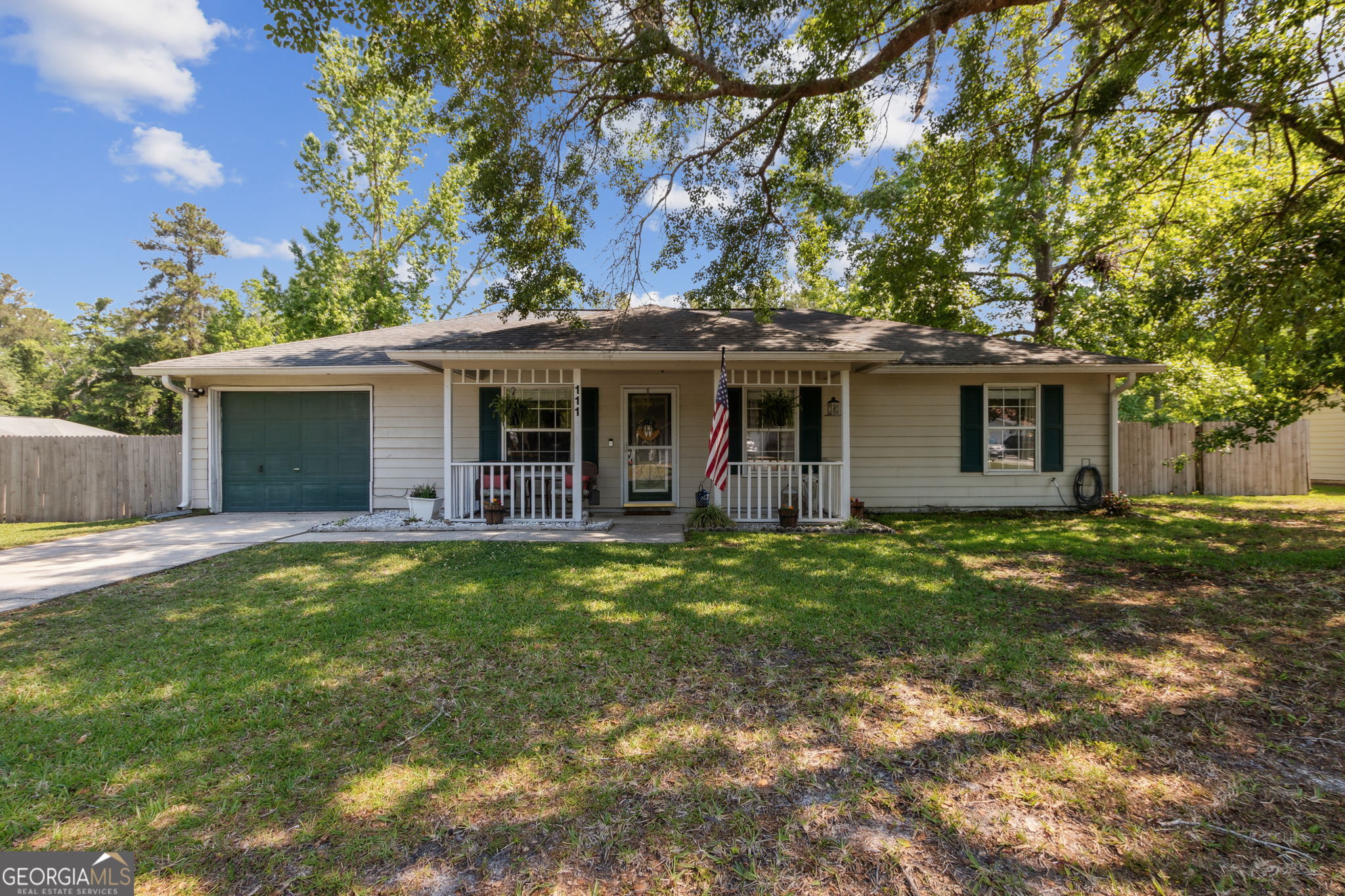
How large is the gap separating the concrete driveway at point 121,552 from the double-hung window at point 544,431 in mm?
3185

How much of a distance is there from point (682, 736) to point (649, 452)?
6948 mm

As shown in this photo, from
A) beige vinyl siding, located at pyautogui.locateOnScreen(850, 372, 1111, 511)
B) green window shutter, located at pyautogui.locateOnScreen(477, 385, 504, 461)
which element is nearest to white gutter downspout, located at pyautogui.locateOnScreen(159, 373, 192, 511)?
green window shutter, located at pyautogui.locateOnScreen(477, 385, 504, 461)

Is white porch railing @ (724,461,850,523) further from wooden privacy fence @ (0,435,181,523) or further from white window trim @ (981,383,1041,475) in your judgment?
wooden privacy fence @ (0,435,181,523)

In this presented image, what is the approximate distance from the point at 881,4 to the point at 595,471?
6.91m

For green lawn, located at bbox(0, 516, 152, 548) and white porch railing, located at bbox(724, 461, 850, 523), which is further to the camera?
white porch railing, located at bbox(724, 461, 850, 523)

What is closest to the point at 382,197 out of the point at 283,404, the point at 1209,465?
the point at 283,404

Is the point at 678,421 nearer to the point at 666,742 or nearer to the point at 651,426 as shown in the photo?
the point at 651,426

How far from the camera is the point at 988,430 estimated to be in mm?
9477

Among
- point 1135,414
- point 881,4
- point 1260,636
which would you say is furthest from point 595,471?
point 1135,414

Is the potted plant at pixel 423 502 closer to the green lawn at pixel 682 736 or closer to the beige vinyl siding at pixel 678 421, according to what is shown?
the beige vinyl siding at pixel 678 421

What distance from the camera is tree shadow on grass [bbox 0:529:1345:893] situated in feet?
5.80

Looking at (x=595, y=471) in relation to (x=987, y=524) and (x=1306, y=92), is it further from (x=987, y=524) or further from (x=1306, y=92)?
(x=1306, y=92)

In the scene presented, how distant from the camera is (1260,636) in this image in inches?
149

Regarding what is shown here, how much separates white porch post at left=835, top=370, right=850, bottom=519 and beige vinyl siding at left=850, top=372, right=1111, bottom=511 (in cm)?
147
